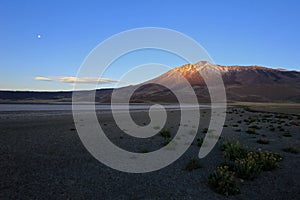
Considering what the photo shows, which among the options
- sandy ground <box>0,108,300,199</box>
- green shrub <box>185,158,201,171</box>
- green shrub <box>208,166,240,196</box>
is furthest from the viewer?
green shrub <box>185,158,201,171</box>

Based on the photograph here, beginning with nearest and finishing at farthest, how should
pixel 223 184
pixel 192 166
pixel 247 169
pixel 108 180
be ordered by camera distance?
pixel 223 184, pixel 108 180, pixel 247 169, pixel 192 166

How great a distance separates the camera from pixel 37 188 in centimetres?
732

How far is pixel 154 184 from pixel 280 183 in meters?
4.35

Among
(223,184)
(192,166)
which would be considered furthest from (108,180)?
(223,184)

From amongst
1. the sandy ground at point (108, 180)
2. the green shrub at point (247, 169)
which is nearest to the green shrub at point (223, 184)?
the sandy ground at point (108, 180)

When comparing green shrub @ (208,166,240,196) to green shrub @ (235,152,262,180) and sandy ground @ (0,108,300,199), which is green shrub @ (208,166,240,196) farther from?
green shrub @ (235,152,262,180)

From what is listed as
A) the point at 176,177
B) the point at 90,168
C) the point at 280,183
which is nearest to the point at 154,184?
the point at 176,177

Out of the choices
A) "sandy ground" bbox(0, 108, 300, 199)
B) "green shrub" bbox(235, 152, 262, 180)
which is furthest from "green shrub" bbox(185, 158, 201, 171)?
"green shrub" bbox(235, 152, 262, 180)

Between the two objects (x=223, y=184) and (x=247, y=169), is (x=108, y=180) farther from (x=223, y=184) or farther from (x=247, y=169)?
(x=247, y=169)

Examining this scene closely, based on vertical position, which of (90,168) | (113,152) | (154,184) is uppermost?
(154,184)

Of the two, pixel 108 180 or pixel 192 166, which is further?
pixel 192 166

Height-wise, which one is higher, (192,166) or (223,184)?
(223,184)

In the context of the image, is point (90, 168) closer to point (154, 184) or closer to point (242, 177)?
point (154, 184)

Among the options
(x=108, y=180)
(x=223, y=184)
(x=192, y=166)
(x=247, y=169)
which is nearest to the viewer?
(x=223, y=184)
